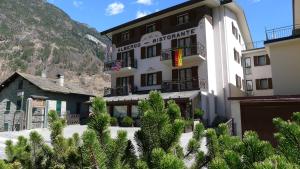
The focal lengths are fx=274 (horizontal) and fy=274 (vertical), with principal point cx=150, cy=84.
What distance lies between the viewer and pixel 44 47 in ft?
322

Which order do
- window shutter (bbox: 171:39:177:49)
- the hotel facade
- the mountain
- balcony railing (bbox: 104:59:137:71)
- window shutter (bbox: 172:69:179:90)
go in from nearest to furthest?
the hotel facade < window shutter (bbox: 172:69:179:90) < window shutter (bbox: 171:39:177:49) < balcony railing (bbox: 104:59:137:71) < the mountain

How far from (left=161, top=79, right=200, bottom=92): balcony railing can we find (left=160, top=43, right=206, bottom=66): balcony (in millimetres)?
2156

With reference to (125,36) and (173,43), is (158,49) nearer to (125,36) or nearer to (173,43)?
(173,43)

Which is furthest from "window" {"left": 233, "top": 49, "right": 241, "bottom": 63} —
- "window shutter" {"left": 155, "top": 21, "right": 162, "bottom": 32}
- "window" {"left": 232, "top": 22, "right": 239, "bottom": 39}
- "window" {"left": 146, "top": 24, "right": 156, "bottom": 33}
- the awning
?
"window" {"left": 146, "top": 24, "right": 156, "bottom": 33}

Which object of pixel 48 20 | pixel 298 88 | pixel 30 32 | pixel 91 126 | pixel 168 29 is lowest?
pixel 91 126

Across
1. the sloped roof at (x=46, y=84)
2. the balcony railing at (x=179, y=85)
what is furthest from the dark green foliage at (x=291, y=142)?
the sloped roof at (x=46, y=84)

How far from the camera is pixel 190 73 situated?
1158 inches

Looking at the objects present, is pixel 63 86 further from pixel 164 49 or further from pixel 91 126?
pixel 91 126

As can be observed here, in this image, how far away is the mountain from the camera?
88625 millimetres

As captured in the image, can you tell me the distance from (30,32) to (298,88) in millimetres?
104813

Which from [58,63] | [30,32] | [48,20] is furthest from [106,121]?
[48,20]

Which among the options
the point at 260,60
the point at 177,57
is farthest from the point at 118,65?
the point at 260,60

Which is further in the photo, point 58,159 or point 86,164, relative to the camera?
point 58,159

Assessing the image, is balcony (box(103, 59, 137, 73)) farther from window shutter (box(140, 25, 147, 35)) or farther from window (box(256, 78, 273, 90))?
window (box(256, 78, 273, 90))
